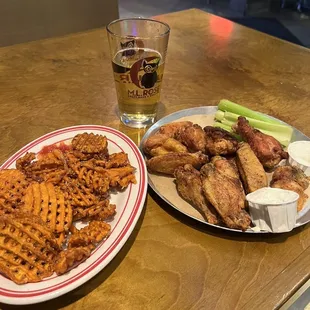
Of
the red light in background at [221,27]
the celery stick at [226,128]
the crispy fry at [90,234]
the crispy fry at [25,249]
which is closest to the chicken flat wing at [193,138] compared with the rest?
A: the celery stick at [226,128]

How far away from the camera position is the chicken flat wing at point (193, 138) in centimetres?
98

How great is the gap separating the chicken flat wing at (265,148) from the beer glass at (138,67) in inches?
12.9

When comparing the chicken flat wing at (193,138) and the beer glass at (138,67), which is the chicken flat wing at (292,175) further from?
the beer glass at (138,67)

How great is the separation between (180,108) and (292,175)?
1.91 feet

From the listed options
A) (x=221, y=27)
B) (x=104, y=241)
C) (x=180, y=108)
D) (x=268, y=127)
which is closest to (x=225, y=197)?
(x=104, y=241)

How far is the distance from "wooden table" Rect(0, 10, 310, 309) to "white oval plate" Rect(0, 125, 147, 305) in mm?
69

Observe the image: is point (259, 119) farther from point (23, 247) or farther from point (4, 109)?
point (4, 109)

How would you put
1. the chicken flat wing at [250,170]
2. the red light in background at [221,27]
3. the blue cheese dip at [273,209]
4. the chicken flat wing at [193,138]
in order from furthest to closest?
the red light in background at [221,27], the chicken flat wing at [193,138], the chicken flat wing at [250,170], the blue cheese dip at [273,209]

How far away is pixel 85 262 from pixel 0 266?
0.51 ft

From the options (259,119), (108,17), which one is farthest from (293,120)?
(108,17)

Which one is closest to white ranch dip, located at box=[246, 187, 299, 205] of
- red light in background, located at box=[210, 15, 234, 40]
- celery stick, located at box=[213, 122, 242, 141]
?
celery stick, located at box=[213, 122, 242, 141]

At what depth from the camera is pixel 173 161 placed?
0.91 m

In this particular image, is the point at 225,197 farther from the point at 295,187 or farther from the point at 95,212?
the point at 95,212

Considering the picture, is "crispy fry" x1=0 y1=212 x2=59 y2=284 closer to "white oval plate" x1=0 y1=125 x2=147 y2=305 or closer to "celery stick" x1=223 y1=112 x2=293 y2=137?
"white oval plate" x1=0 y1=125 x2=147 y2=305
